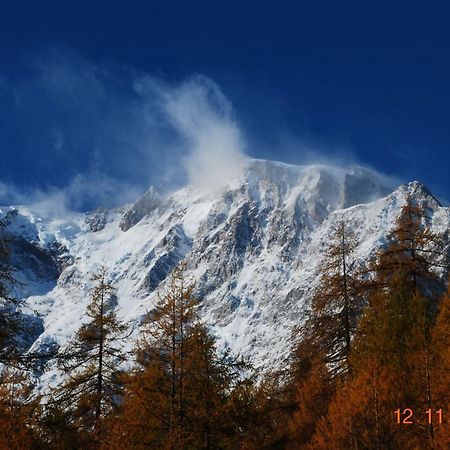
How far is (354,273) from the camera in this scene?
23812mm

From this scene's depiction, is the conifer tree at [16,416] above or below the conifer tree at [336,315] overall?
below

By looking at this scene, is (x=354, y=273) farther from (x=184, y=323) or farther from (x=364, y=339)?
(x=184, y=323)

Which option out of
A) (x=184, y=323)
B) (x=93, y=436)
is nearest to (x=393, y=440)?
(x=184, y=323)

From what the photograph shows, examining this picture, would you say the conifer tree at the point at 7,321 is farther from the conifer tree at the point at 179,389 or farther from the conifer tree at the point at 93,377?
the conifer tree at the point at 93,377

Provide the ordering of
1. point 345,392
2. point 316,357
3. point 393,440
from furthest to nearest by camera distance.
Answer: point 316,357, point 345,392, point 393,440

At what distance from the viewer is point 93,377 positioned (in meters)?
23.7

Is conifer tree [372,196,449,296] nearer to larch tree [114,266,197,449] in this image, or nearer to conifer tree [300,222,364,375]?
conifer tree [300,222,364,375]

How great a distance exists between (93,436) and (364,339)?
33.5 feet
